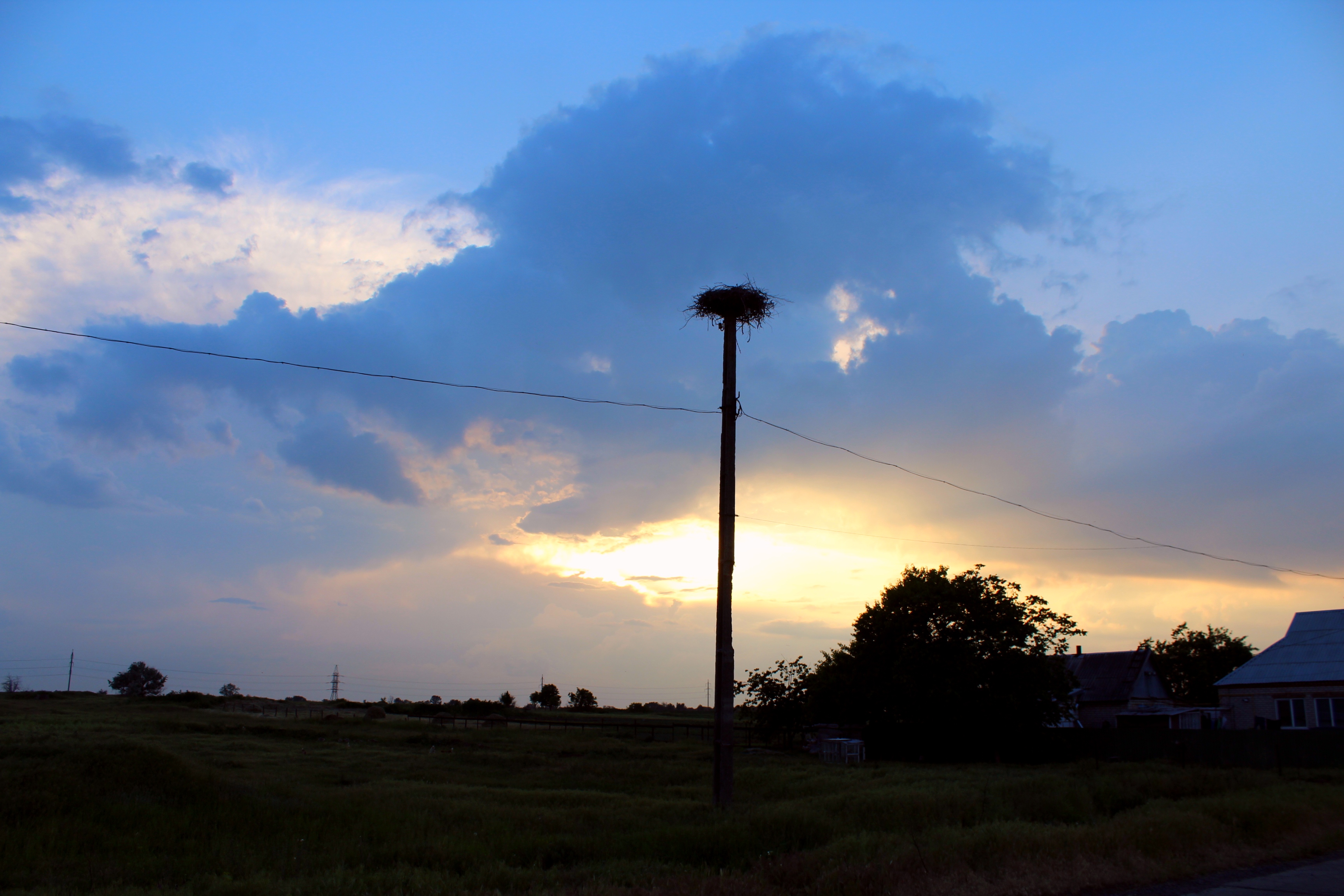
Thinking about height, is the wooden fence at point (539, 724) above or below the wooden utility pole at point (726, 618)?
below

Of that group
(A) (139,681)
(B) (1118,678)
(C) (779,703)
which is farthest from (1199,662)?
(A) (139,681)

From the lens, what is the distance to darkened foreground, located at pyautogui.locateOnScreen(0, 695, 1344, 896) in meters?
10.8

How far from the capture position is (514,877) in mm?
11297

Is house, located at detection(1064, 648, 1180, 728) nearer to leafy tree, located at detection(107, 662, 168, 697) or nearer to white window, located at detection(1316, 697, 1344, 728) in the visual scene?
white window, located at detection(1316, 697, 1344, 728)

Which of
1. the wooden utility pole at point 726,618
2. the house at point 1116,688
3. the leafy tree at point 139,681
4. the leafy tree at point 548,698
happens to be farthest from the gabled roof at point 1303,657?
the leafy tree at point 139,681

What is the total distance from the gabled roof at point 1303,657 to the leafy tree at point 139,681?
13665 centimetres

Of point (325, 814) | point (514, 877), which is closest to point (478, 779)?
point (325, 814)

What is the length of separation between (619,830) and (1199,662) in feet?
291

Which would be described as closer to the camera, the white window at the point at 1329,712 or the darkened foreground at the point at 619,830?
the darkened foreground at the point at 619,830

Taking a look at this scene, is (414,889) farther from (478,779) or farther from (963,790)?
(478,779)

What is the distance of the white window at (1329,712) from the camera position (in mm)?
37375

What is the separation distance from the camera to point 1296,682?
39.1m

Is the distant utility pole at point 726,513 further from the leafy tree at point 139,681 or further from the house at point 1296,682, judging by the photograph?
the leafy tree at point 139,681

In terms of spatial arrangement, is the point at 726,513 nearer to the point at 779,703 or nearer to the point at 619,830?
the point at 619,830
